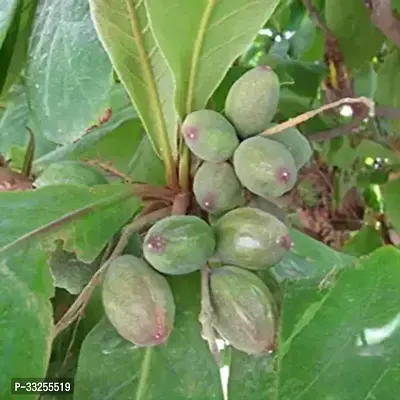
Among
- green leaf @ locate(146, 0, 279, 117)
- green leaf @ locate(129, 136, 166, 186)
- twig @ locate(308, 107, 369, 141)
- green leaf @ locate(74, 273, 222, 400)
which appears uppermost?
green leaf @ locate(146, 0, 279, 117)

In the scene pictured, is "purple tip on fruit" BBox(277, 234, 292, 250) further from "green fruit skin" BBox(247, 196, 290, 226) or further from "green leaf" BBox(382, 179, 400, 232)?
"green leaf" BBox(382, 179, 400, 232)

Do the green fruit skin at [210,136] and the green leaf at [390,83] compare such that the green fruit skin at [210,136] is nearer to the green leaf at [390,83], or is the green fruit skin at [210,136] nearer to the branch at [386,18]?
the branch at [386,18]

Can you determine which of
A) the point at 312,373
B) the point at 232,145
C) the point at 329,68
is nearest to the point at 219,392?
the point at 312,373

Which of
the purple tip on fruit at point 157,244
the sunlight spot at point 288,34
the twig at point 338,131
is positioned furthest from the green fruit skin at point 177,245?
the sunlight spot at point 288,34

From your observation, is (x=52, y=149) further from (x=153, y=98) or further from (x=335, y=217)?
(x=335, y=217)

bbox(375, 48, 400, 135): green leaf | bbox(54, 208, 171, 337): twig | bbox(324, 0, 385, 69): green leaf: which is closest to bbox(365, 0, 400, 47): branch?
bbox(324, 0, 385, 69): green leaf
